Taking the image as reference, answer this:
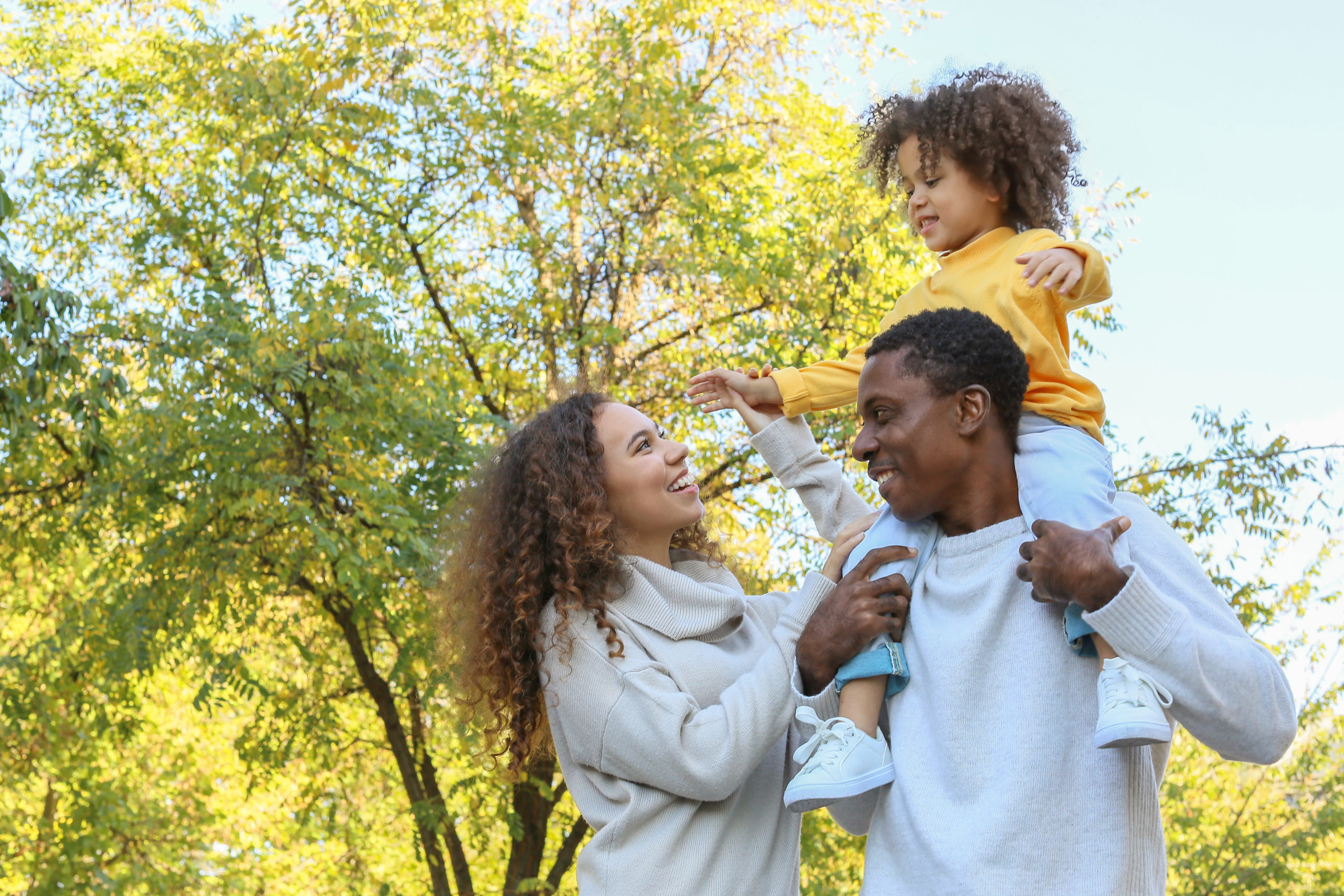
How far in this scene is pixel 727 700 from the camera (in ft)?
7.55

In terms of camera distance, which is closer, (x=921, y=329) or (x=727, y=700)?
(x=921, y=329)

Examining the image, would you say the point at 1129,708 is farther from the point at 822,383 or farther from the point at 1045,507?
the point at 822,383

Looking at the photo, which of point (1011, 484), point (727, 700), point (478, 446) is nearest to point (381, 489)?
point (478, 446)

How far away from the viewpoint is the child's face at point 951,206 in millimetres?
2498

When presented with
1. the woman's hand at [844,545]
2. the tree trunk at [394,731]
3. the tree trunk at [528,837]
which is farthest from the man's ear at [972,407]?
the tree trunk at [528,837]

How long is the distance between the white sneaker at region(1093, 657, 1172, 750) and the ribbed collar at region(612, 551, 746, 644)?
97cm

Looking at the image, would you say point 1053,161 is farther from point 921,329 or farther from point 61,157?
point 61,157

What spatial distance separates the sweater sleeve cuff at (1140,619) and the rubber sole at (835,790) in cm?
41

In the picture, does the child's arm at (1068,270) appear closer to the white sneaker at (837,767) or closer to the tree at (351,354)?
Result: the white sneaker at (837,767)

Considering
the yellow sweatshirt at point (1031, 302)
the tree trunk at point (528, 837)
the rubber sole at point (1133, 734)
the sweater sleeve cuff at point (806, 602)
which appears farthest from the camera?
the tree trunk at point (528, 837)

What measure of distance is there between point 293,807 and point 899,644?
8386 mm

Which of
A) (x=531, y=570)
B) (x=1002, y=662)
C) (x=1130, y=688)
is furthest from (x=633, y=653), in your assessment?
(x=1130, y=688)

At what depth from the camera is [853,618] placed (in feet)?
6.70

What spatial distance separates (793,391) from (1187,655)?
1088 mm
